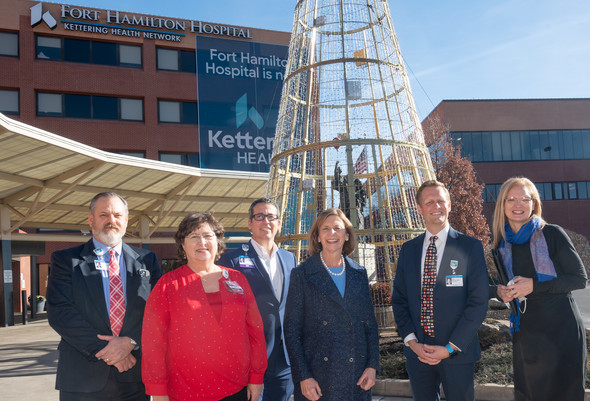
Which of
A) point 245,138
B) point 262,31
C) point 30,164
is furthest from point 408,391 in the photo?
point 262,31

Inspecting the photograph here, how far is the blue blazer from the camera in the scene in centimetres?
379

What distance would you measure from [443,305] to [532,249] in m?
0.80

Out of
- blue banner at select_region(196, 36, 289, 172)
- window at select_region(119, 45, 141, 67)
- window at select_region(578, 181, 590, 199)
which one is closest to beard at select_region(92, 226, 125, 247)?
blue banner at select_region(196, 36, 289, 172)

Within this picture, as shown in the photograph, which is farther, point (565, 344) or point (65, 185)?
point (65, 185)

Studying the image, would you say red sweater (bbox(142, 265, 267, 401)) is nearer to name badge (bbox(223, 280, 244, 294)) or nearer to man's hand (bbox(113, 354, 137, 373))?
name badge (bbox(223, 280, 244, 294))

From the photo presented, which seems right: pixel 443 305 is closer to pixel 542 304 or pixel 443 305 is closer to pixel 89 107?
pixel 542 304

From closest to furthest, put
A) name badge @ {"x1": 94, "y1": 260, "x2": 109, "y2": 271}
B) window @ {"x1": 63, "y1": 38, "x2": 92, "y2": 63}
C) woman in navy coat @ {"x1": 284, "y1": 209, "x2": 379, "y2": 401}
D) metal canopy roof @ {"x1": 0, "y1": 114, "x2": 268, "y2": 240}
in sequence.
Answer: woman in navy coat @ {"x1": 284, "y1": 209, "x2": 379, "y2": 401}, name badge @ {"x1": 94, "y1": 260, "x2": 109, "y2": 271}, metal canopy roof @ {"x1": 0, "y1": 114, "x2": 268, "y2": 240}, window @ {"x1": 63, "y1": 38, "x2": 92, "y2": 63}

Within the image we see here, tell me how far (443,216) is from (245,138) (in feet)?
79.5

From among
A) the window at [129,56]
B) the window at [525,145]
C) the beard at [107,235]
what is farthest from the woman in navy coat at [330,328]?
the window at [525,145]

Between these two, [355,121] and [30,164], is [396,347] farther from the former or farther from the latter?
[30,164]

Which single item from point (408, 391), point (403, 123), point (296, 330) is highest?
point (403, 123)

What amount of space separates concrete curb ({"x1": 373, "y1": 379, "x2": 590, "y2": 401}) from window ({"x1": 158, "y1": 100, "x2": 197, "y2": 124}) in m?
24.5

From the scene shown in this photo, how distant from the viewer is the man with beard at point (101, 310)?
11.0ft

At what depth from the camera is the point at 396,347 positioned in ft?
22.2
